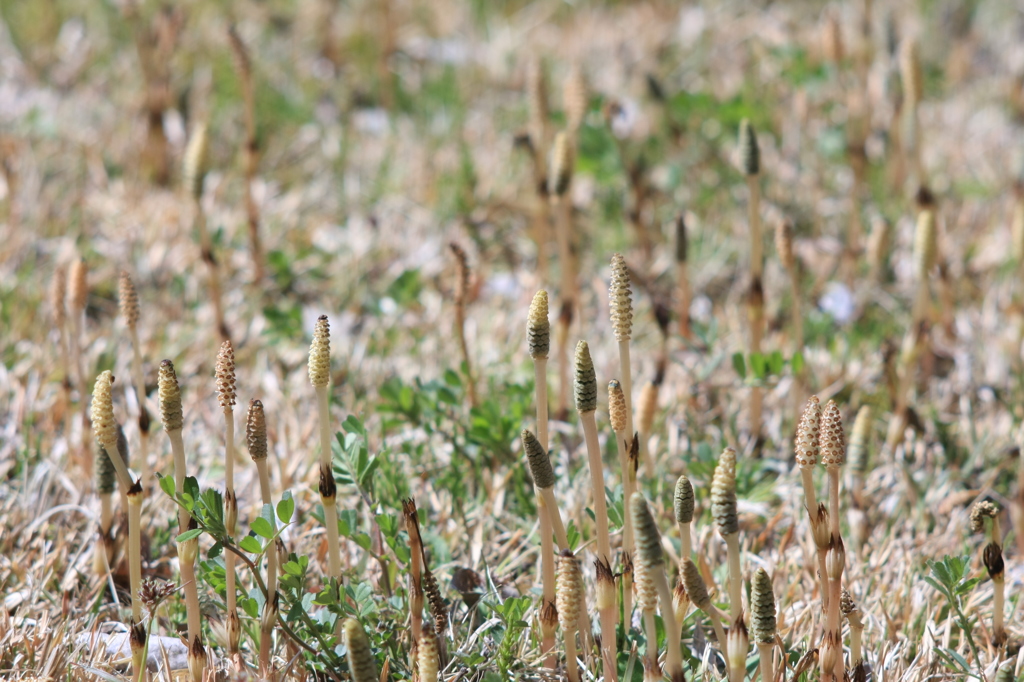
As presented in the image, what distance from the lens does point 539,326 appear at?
6.02ft

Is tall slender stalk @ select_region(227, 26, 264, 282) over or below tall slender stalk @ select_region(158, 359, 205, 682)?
over

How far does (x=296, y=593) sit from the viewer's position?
77.1 inches

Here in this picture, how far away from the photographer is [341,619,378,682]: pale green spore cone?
1.61 meters

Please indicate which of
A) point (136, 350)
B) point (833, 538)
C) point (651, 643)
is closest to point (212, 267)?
point (136, 350)

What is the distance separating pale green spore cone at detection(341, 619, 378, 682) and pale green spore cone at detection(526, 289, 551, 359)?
555 mm

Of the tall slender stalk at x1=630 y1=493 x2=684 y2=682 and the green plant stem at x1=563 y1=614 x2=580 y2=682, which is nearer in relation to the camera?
the tall slender stalk at x1=630 y1=493 x2=684 y2=682

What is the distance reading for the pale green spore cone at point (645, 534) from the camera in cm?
153

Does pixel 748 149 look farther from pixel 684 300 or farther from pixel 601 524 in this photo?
pixel 601 524

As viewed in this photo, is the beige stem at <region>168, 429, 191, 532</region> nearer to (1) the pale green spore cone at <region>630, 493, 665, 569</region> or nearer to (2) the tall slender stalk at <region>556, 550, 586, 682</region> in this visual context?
(2) the tall slender stalk at <region>556, 550, 586, 682</region>

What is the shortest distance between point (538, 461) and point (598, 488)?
0.16 m

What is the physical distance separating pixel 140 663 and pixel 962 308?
9.26 ft

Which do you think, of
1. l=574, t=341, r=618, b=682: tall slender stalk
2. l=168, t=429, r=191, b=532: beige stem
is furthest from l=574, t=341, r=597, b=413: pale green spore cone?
l=168, t=429, r=191, b=532: beige stem

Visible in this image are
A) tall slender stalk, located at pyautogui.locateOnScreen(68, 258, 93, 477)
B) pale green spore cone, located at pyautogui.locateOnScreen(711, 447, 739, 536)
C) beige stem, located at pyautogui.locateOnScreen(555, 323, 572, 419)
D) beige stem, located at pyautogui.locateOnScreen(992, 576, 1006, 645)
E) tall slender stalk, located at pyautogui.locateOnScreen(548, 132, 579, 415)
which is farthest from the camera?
beige stem, located at pyautogui.locateOnScreen(555, 323, 572, 419)

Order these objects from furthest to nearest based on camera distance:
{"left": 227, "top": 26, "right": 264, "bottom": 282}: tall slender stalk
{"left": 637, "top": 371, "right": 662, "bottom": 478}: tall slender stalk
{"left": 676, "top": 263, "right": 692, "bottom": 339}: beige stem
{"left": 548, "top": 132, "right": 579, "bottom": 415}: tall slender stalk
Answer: {"left": 227, "top": 26, "right": 264, "bottom": 282}: tall slender stalk < {"left": 676, "top": 263, "right": 692, "bottom": 339}: beige stem < {"left": 548, "top": 132, "right": 579, "bottom": 415}: tall slender stalk < {"left": 637, "top": 371, "right": 662, "bottom": 478}: tall slender stalk
